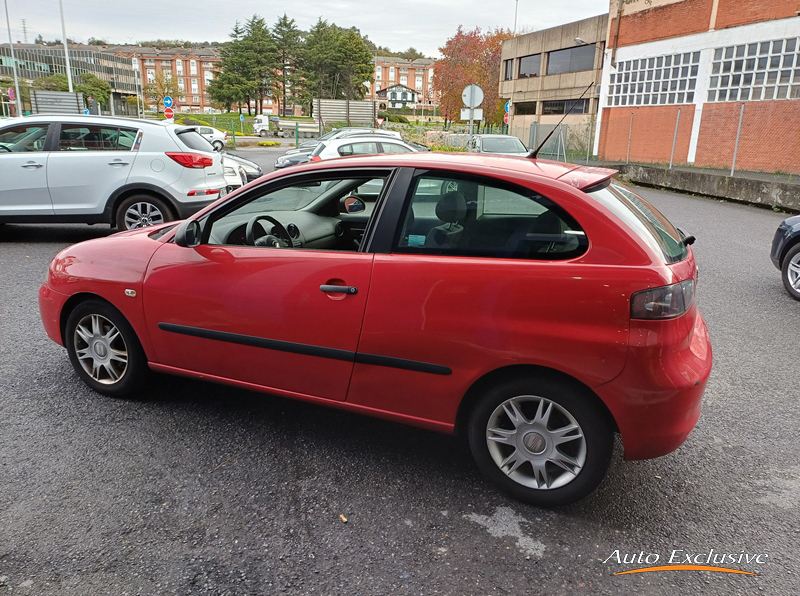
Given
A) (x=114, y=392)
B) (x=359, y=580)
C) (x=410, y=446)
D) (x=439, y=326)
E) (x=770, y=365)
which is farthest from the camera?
(x=770, y=365)

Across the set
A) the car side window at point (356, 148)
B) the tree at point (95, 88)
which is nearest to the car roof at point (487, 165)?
the car side window at point (356, 148)

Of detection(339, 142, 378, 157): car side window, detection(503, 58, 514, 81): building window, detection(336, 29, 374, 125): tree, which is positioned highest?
detection(336, 29, 374, 125): tree

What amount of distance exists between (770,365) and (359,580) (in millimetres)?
3904

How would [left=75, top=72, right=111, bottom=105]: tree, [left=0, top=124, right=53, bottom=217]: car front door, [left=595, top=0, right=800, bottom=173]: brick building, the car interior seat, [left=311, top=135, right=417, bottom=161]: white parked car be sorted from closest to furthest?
the car interior seat
[left=0, top=124, right=53, bottom=217]: car front door
[left=311, top=135, right=417, bottom=161]: white parked car
[left=595, top=0, right=800, bottom=173]: brick building
[left=75, top=72, right=111, bottom=105]: tree

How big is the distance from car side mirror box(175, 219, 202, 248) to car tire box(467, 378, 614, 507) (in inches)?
71.2

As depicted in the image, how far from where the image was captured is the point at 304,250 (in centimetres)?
331

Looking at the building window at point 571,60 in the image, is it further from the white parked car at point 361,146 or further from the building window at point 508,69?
the white parked car at point 361,146

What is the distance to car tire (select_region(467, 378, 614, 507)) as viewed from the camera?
9.16 feet

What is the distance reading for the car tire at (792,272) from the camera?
688 centimetres

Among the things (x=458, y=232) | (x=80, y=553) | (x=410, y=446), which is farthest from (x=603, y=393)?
(x=80, y=553)

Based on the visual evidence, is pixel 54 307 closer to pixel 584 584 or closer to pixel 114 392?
pixel 114 392

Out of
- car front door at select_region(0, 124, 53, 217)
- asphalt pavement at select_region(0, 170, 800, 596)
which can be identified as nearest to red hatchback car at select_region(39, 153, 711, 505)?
asphalt pavement at select_region(0, 170, 800, 596)

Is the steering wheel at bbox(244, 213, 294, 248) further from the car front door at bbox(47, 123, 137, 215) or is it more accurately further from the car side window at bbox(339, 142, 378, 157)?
the car side window at bbox(339, 142, 378, 157)

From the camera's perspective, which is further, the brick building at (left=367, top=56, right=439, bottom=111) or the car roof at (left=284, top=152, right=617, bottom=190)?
the brick building at (left=367, top=56, right=439, bottom=111)
